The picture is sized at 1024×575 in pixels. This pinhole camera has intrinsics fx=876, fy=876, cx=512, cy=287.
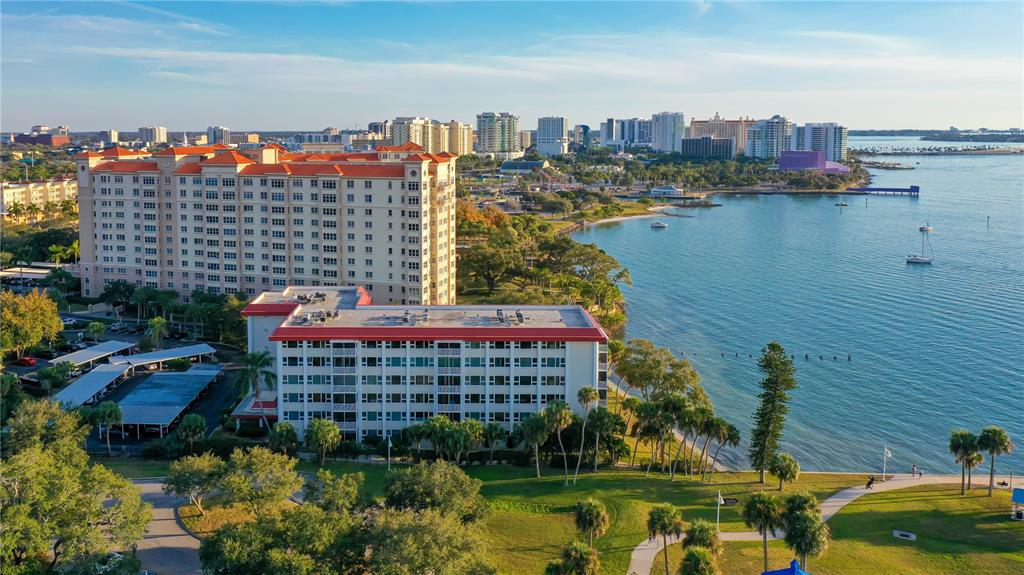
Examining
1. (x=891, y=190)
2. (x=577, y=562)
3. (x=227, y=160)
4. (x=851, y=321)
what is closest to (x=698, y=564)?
(x=577, y=562)

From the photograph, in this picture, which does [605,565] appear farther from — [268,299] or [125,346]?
[125,346]

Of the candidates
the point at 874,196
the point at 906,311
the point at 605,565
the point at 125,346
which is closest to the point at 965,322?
the point at 906,311

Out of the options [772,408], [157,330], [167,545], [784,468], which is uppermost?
[157,330]

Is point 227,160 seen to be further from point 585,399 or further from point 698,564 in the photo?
point 698,564

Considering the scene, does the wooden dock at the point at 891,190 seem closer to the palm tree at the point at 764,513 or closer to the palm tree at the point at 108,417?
the palm tree at the point at 764,513

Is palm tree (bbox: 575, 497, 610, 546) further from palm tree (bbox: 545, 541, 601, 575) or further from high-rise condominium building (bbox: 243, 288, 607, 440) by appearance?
high-rise condominium building (bbox: 243, 288, 607, 440)

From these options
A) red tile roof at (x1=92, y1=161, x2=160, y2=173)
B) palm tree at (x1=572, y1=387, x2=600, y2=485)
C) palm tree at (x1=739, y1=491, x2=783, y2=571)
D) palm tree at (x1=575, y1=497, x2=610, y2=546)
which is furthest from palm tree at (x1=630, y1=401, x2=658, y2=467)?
red tile roof at (x1=92, y1=161, x2=160, y2=173)
